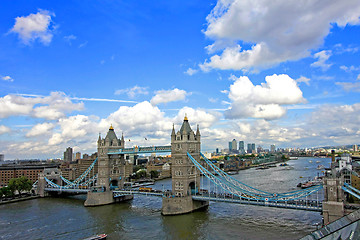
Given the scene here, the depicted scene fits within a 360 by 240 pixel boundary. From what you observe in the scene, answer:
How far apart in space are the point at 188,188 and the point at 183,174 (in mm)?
3006

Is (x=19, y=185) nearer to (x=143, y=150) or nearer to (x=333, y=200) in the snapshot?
(x=143, y=150)

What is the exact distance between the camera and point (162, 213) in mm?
51562

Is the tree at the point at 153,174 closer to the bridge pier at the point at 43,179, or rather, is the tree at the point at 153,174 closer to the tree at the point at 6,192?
the bridge pier at the point at 43,179

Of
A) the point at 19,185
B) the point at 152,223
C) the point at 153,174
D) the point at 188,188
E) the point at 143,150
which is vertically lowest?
the point at 153,174

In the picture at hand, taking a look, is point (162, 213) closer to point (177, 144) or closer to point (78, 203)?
point (177, 144)

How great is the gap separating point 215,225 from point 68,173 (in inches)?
4020

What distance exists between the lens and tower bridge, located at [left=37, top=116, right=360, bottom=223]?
3693cm

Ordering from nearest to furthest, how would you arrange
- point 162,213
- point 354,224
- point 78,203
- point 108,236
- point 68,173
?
1. point 354,224
2. point 108,236
3. point 162,213
4. point 78,203
5. point 68,173

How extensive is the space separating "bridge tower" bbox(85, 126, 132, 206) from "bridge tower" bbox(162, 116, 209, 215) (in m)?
19.6

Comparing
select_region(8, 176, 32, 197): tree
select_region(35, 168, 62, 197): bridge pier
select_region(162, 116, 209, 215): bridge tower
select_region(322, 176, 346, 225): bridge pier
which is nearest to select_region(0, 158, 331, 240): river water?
select_region(162, 116, 209, 215): bridge tower

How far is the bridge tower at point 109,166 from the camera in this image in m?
68.2

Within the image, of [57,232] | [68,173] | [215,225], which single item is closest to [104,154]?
[57,232]

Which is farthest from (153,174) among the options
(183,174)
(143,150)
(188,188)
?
(183,174)

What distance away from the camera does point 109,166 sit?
6988 centimetres
